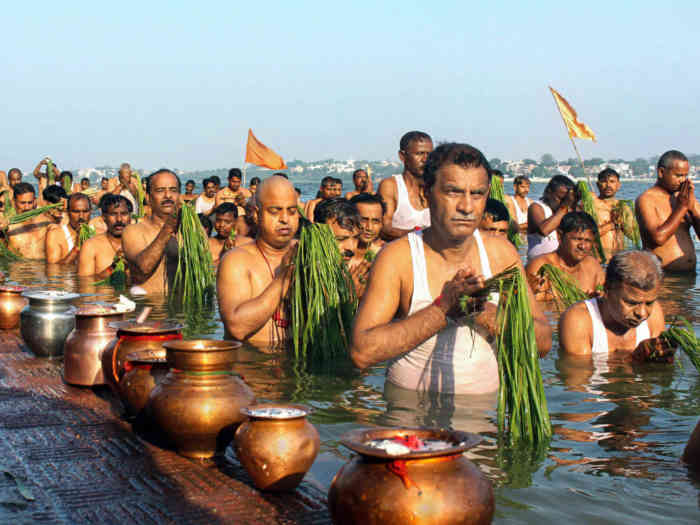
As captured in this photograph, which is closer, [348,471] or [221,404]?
[348,471]

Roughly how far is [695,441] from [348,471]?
1.97 metres

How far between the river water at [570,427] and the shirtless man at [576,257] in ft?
6.37

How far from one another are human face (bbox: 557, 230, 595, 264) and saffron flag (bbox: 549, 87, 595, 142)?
583 cm

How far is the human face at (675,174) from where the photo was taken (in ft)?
37.2

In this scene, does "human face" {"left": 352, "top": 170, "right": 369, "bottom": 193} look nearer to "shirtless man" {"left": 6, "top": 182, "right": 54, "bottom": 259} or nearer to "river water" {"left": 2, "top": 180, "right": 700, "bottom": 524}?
"shirtless man" {"left": 6, "top": 182, "right": 54, "bottom": 259}

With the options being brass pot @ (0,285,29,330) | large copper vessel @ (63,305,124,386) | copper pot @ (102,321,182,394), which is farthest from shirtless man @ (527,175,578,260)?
copper pot @ (102,321,182,394)

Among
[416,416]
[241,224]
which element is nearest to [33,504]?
[416,416]

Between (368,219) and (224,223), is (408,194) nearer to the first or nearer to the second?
(368,219)

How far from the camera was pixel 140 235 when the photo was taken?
937 centimetres

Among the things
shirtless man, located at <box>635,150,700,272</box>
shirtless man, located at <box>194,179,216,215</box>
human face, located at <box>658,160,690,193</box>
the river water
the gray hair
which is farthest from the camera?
shirtless man, located at <box>194,179,216,215</box>

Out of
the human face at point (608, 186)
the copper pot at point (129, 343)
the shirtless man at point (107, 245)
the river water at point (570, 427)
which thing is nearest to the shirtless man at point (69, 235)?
the shirtless man at point (107, 245)

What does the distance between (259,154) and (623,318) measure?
9.74m

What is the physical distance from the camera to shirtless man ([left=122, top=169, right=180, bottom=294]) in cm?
893

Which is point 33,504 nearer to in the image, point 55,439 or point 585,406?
point 55,439
